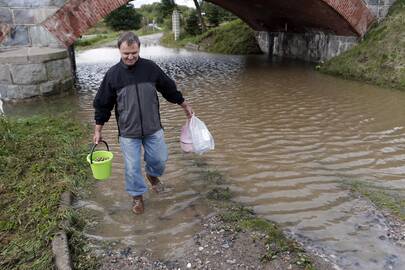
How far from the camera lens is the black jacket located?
3.66m

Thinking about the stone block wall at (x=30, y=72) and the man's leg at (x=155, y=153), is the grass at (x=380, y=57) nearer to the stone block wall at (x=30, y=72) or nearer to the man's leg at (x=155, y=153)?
the man's leg at (x=155, y=153)

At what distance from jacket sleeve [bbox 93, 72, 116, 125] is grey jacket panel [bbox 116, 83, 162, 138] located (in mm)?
84

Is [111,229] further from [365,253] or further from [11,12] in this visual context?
[11,12]

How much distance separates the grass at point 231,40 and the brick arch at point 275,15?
1.25 m

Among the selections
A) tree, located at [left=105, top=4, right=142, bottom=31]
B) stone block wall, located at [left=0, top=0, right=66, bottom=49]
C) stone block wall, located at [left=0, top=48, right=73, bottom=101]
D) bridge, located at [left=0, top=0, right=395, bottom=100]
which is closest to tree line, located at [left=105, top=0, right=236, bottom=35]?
tree, located at [left=105, top=4, right=142, bottom=31]

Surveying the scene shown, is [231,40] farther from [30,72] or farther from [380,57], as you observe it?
[30,72]

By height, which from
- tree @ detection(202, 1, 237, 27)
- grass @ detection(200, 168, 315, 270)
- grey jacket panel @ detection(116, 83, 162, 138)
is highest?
tree @ detection(202, 1, 237, 27)

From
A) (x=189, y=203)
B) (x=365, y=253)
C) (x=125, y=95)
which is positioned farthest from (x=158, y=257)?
(x=365, y=253)

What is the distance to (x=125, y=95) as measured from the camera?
3674 millimetres

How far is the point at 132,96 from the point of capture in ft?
12.1

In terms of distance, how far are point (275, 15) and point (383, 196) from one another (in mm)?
14509

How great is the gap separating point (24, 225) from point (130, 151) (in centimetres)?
121

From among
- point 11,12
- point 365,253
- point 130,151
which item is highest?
point 11,12

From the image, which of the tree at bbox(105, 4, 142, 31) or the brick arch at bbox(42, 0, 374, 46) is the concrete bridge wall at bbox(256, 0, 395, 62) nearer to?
the brick arch at bbox(42, 0, 374, 46)
